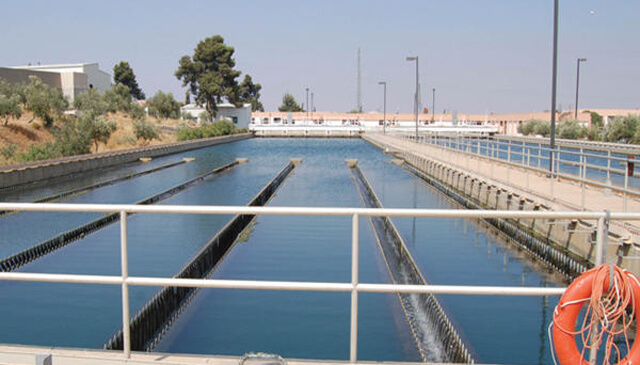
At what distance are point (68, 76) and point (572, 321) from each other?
55.6 metres

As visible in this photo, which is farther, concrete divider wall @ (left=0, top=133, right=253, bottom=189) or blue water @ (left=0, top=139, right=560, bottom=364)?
concrete divider wall @ (left=0, top=133, right=253, bottom=189)

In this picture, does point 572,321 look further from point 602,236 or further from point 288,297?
point 288,297

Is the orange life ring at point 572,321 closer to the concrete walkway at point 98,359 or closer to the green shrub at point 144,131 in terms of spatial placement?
the concrete walkway at point 98,359

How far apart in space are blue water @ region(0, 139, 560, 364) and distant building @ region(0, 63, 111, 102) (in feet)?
113

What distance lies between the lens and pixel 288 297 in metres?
9.09

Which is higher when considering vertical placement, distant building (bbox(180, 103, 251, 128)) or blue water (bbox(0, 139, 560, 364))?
distant building (bbox(180, 103, 251, 128))

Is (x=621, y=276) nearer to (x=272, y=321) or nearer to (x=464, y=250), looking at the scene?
(x=272, y=321)

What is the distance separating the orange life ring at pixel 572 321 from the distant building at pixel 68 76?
45.5 meters

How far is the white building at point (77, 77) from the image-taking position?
171 feet

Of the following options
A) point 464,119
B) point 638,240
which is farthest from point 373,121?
point 638,240

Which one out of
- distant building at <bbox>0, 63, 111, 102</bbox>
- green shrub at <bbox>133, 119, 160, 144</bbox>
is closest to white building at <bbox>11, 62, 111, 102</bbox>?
distant building at <bbox>0, 63, 111, 102</bbox>

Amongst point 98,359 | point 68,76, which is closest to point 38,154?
point 98,359

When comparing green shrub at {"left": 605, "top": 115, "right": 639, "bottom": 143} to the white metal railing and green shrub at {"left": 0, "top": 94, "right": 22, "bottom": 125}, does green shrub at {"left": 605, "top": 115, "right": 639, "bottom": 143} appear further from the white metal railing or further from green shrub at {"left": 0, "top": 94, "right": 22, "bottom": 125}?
the white metal railing

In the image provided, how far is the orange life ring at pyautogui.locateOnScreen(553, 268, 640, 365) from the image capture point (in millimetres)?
3041
